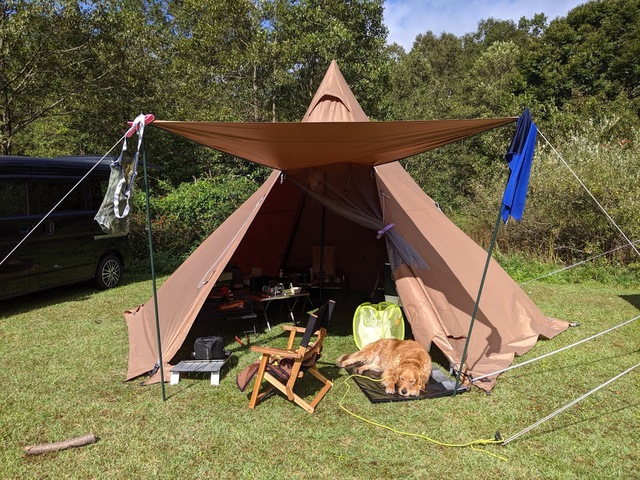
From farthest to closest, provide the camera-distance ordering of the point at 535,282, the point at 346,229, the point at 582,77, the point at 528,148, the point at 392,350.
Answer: the point at 582,77 → the point at 535,282 → the point at 346,229 → the point at 392,350 → the point at 528,148

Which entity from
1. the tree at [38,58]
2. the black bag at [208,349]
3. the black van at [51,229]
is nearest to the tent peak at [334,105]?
the black bag at [208,349]

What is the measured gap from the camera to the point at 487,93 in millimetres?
17547

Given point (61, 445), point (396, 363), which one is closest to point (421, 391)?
point (396, 363)

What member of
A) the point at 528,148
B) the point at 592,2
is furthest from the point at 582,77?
the point at 528,148

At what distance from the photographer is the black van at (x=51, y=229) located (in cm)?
579

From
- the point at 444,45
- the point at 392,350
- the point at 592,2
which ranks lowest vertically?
the point at 392,350

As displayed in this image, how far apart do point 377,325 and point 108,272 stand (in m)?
4.89

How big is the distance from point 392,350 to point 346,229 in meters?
3.05

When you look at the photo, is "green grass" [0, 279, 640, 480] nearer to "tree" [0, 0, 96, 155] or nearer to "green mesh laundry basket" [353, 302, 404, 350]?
"green mesh laundry basket" [353, 302, 404, 350]

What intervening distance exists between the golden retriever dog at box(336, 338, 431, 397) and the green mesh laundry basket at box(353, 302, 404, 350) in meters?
0.40

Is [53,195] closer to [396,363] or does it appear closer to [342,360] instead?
[342,360]

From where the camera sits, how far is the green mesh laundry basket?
4.81 meters

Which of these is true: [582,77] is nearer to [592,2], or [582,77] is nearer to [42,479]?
[592,2]

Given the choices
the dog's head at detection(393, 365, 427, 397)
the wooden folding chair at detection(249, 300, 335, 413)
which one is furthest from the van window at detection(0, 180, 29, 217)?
the dog's head at detection(393, 365, 427, 397)
